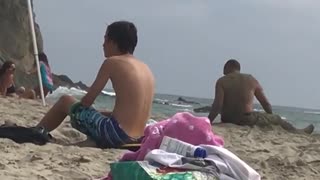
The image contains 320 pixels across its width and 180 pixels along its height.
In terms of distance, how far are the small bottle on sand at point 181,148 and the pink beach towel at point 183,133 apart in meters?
0.08

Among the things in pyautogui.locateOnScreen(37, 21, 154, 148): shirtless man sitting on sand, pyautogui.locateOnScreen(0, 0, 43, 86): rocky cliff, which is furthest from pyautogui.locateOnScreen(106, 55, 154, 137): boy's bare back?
pyautogui.locateOnScreen(0, 0, 43, 86): rocky cliff

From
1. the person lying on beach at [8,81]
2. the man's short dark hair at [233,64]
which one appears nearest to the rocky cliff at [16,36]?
the person lying on beach at [8,81]

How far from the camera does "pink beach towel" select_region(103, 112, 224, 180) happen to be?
2.87 metres

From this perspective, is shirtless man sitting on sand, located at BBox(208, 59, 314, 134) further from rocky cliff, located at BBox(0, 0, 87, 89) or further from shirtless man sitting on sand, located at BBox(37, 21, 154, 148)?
rocky cliff, located at BBox(0, 0, 87, 89)

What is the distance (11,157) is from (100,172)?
526 mm

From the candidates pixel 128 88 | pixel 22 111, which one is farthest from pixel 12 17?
pixel 128 88

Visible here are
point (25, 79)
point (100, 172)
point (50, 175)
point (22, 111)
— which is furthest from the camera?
point (25, 79)

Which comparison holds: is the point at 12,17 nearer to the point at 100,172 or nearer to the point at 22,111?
the point at 22,111

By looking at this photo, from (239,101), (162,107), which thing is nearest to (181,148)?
(239,101)

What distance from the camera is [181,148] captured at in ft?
9.04

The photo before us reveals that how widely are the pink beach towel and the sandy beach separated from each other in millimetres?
721

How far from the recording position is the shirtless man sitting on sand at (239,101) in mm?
7762

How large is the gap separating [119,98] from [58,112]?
1.70 ft

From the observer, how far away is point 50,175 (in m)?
3.44
